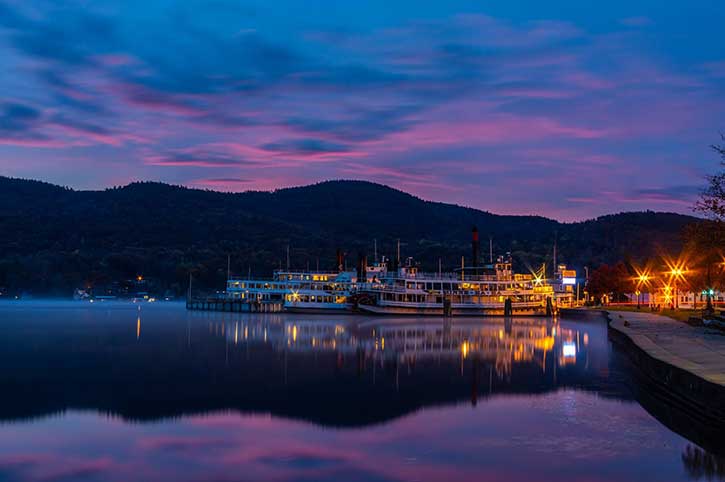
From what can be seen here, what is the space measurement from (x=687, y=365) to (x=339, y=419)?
10879mm

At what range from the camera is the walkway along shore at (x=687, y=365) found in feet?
68.9

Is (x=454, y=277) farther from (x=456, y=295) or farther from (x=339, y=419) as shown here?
(x=339, y=419)

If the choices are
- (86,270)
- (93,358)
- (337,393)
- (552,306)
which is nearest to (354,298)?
(552,306)

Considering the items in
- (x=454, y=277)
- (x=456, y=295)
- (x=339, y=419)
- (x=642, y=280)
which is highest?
(x=454, y=277)

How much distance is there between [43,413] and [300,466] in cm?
1072

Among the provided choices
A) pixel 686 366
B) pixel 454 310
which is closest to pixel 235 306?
pixel 454 310

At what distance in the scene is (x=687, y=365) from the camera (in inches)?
1009

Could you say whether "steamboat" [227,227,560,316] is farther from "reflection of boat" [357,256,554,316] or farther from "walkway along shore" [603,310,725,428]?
"walkway along shore" [603,310,725,428]

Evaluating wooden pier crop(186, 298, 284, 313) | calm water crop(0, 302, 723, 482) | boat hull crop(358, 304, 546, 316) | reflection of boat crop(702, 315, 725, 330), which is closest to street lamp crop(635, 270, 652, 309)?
boat hull crop(358, 304, 546, 316)

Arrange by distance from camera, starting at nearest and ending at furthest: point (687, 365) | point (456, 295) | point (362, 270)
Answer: point (687, 365) → point (456, 295) → point (362, 270)

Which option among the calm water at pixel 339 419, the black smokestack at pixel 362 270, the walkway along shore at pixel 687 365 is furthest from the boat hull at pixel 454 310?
the walkway along shore at pixel 687 365

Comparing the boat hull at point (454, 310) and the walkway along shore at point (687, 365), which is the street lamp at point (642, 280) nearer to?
the boat hull at point (454, 310)

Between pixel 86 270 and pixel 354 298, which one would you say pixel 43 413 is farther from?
pixel 86 270

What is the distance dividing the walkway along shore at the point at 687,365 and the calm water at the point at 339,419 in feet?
2.04
